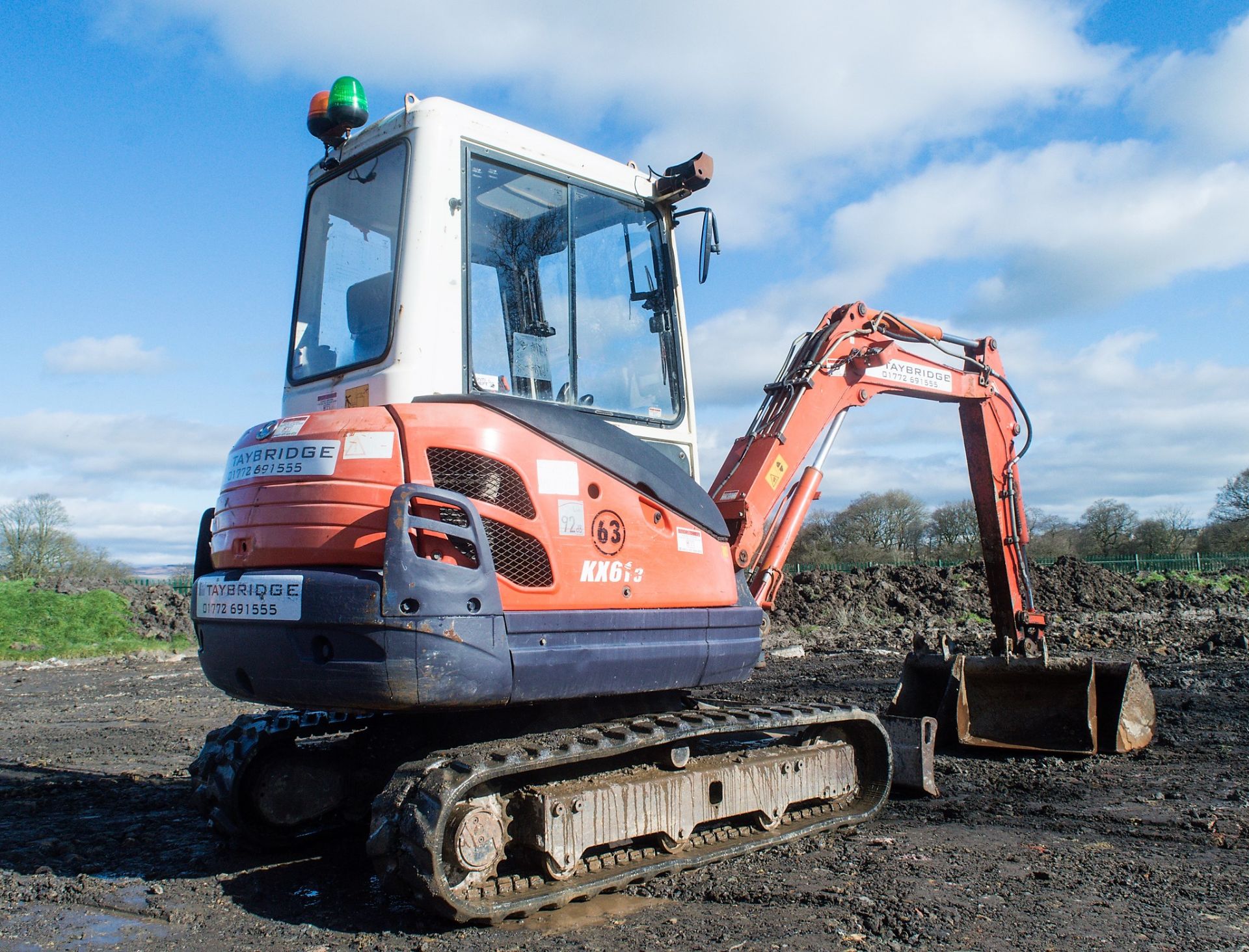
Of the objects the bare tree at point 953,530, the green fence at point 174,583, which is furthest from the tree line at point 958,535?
the green fence at point 174,583

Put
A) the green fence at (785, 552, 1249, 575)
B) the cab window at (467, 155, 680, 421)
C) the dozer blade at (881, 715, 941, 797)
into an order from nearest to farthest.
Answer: the cab window at (467, 155, 680, 421), the dozer blade at (881, 715, 941, 797), the green fence at (785, 552, 1249, 575)

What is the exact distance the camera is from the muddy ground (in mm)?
3520

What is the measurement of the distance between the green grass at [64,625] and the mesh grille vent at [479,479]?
56.1 ft

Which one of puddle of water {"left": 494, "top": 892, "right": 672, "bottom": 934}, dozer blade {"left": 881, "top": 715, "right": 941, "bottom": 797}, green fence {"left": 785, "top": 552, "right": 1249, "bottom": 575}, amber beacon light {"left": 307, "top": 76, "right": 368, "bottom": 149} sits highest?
amber beacon light {"left": 307, "top": 76, "right": 368, "bottom": 149}

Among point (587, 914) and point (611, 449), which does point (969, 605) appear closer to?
point (611, 449)

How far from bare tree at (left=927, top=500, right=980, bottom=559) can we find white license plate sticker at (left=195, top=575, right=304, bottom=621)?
32.4 m

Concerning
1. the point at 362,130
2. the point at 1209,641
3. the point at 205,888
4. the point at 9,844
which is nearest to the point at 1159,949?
the point at 205,888

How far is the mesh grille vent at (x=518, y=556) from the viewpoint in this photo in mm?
3766

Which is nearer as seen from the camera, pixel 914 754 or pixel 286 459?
pixel 286 459

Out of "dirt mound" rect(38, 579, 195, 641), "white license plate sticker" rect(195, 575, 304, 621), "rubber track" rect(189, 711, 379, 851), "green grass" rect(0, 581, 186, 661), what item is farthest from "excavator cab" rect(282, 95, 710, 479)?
"dirt mound" rect(38, 579, 195, 641)

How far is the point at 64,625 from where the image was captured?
1944 cm

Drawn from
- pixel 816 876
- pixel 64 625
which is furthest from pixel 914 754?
pixel 64 625

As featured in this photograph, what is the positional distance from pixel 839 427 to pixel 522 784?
3274mm

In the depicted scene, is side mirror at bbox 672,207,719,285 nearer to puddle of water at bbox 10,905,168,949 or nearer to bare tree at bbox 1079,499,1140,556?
puddle of water at bbox 10,905,168,949
